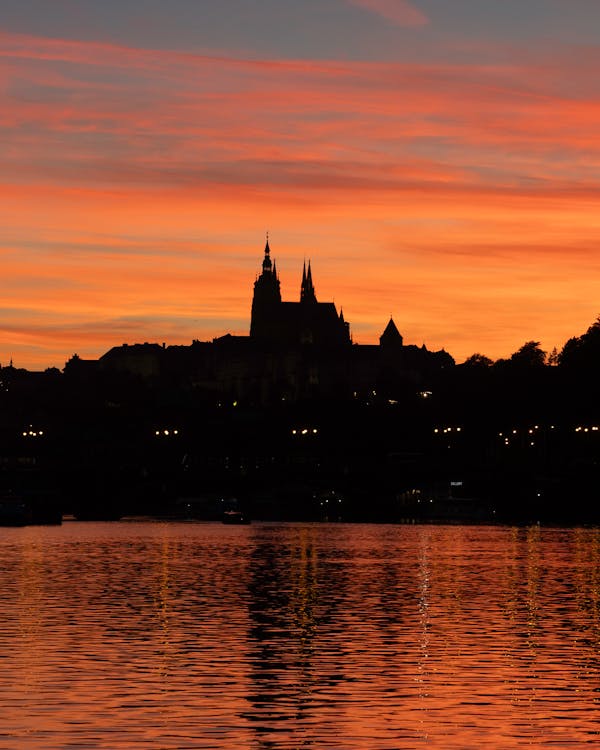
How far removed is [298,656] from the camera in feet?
150

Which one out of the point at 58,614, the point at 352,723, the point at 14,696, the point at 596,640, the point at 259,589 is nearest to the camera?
the point at 352,723

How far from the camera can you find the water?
33.5 m

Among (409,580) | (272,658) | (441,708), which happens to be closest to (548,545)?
(409,580)

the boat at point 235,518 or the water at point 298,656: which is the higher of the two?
the boat at point 235,518

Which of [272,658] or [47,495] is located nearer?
[272,658]

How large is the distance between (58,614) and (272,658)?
1416cm

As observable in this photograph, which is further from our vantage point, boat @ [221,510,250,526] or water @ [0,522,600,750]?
boat @ [221,510,250,526]

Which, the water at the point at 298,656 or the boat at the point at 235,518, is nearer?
the water at the point at 298,656

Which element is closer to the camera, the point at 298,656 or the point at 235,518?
the point at 298,656

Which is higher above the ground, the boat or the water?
the boat

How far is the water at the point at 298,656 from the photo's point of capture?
3350cm

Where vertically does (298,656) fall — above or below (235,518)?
below

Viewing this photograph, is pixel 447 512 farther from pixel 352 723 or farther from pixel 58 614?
pixel 352 723

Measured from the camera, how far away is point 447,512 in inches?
7805
